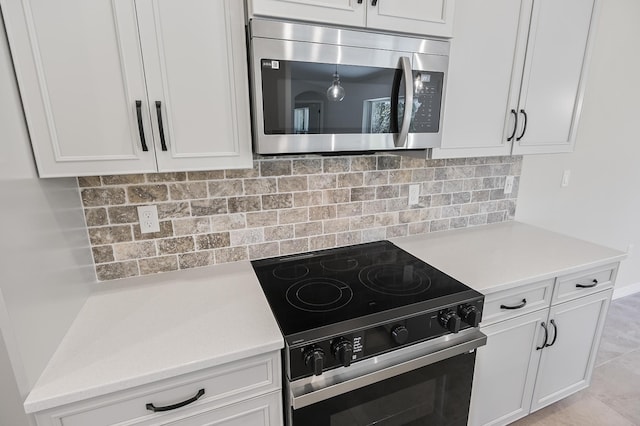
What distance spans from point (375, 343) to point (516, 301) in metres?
0.79

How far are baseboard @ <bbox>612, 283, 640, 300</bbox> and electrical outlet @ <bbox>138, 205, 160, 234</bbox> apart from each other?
3.95 meters

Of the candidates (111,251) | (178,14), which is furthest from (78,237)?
(178,14)

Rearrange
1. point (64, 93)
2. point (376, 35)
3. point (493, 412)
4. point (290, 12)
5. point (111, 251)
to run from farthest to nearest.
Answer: point (493, 412)
point (111, 251)
point (376, 35)
point (290, 12)
point (64, 93)

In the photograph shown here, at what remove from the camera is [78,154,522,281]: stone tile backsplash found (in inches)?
55.1

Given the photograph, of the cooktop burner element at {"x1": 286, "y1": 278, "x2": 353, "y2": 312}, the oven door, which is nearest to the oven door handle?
the oven door

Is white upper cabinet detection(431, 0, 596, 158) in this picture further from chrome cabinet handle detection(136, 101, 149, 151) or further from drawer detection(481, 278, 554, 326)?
chrome cabinet handle detection(136, 101, 149, 151)

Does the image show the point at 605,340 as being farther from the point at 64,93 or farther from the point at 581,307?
the point at 64,93

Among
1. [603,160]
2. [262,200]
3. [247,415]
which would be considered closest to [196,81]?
[262,200]

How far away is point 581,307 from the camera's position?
1742 millimetres

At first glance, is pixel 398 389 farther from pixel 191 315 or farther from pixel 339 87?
pixel 339 87

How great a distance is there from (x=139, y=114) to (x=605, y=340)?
349 centimetres

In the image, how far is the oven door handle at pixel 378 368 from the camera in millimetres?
1055

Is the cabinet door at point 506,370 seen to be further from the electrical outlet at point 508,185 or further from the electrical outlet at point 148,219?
the electrical outlet at point 148,219

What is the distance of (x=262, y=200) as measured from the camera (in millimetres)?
1595
